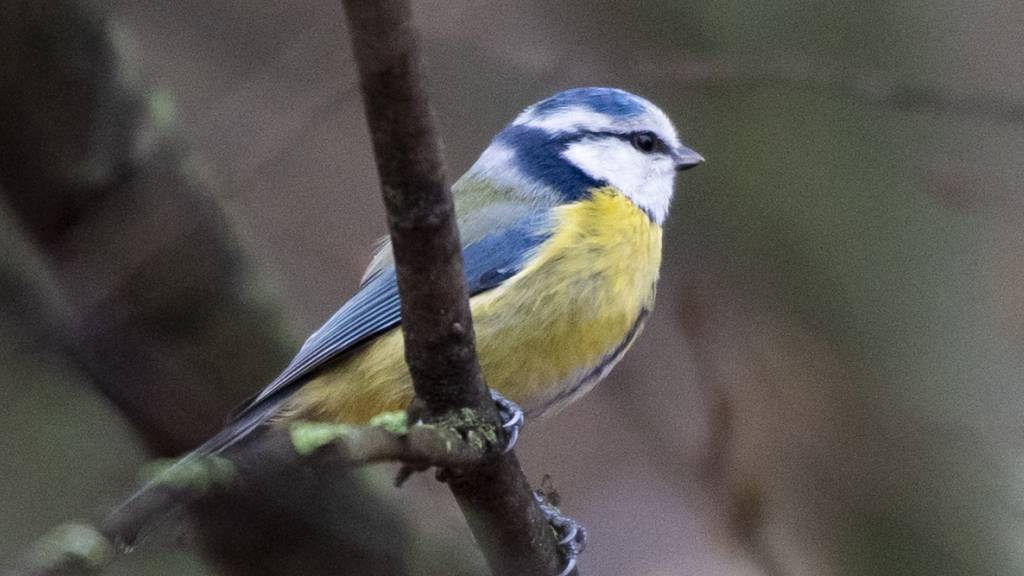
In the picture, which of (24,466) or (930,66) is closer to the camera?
(24,466)

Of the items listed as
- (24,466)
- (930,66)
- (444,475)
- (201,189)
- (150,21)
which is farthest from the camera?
(930,66)

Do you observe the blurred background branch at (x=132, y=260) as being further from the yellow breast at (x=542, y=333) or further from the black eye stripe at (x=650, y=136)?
the black eye stripe at (x=650, y=136)

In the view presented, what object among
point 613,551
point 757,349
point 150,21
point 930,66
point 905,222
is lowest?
point 613,551

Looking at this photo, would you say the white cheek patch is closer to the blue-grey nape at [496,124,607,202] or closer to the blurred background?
the blue-grey nape at [496,124,607,202]

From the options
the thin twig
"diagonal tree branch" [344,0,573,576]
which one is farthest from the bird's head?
the thin twig

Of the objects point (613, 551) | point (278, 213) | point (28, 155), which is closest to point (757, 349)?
point (613, 551)

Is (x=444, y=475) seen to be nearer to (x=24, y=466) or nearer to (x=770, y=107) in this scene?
(x=24, y=466)

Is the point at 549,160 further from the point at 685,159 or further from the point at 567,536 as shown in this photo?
the point at 567,536

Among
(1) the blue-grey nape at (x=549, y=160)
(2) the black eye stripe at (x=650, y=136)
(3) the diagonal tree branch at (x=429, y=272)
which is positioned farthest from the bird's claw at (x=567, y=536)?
(2) the black eye stripe at (x=650, y=136)
